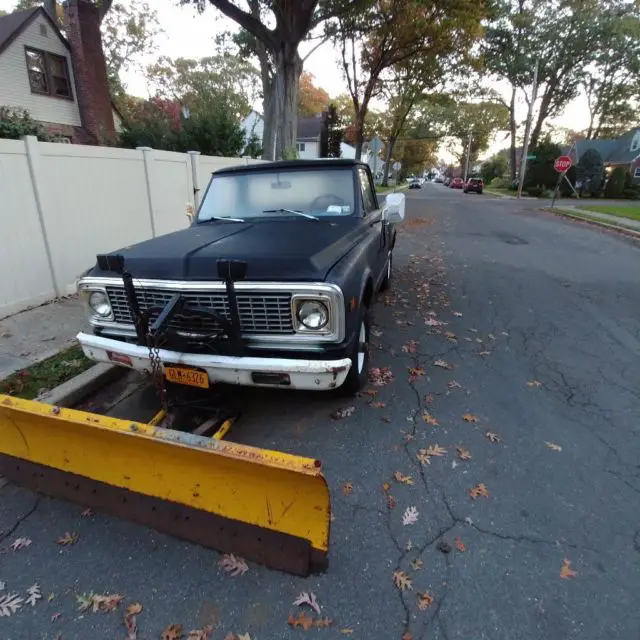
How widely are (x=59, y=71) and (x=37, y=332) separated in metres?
19.8

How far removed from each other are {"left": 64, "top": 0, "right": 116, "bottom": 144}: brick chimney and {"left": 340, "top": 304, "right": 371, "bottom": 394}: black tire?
18.6 meters

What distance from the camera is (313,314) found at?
Result: 2752mm

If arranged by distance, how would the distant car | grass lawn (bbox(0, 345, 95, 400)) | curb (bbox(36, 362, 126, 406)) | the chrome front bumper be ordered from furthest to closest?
1. the distant car
2. grass lawn (bbox(0, 345, 95, 400))
3. curb (bbox(36, 362, 126, 406))
4. the chrome front bumper

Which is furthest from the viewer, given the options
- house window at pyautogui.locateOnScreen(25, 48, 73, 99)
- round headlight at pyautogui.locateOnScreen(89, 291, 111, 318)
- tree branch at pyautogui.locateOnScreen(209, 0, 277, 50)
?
house window at pyautogui.locateOnScreen(25, 48, 73, 99)

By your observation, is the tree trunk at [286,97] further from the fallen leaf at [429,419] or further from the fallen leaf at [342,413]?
the fallen leaf at [429,419]

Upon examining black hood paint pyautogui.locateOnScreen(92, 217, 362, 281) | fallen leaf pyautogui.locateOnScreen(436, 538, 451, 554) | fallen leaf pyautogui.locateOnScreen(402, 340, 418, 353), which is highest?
black hood paint pyautogui.locateOnScreen(92, 217, 362, 281)

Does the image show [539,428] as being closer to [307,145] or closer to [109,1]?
[109,1]

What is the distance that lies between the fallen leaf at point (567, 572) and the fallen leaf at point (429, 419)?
4.22ft

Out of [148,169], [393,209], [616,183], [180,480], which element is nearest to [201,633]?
[180,480]

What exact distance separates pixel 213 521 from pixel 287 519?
0.45 m

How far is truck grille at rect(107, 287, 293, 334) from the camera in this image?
2.75 m

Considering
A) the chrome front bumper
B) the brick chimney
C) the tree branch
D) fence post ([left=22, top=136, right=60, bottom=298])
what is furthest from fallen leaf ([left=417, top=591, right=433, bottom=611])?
the brick chimney

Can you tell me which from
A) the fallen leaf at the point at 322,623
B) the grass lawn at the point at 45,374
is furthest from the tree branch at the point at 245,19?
the fallen leaf at the point at 322,623

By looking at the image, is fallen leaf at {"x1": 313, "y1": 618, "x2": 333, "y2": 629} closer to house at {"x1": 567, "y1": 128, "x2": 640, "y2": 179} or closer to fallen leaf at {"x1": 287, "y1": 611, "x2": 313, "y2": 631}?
fallen leaf at {"x1": 287, "y1": 611, "x2": 313, "y2": 631}
